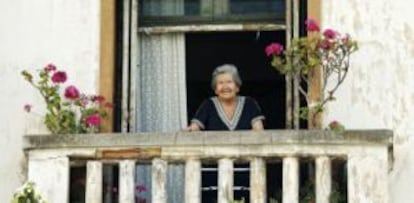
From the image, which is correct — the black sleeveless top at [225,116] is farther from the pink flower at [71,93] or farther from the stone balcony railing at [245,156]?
the pink flower at [71,93]

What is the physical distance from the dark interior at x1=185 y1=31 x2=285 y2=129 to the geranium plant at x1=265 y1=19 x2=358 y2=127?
2.54ft

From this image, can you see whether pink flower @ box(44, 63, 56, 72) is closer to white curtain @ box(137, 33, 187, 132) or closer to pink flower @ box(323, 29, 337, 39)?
white curtain @ box(137, 33, 187, 132)

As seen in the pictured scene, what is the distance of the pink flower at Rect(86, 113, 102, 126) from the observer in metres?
14.7

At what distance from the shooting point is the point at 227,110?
15.0m

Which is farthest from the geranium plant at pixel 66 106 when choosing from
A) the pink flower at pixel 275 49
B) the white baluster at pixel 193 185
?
the pink flower at pixel 275 49

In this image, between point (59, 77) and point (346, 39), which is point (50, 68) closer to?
point (59, 77)

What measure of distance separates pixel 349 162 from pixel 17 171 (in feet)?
9.03

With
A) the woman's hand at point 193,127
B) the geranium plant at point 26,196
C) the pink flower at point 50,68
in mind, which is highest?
the pink flower at point 50,68

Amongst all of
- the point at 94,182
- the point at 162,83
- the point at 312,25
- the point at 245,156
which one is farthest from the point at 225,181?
the point at 162,83

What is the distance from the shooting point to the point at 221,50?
17.1 meters

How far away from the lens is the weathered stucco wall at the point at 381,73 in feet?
48.7

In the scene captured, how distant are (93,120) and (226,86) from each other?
107 centimetres

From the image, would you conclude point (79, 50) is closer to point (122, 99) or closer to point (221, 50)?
point (122, 99)

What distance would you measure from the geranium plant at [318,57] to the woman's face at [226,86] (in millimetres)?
377
